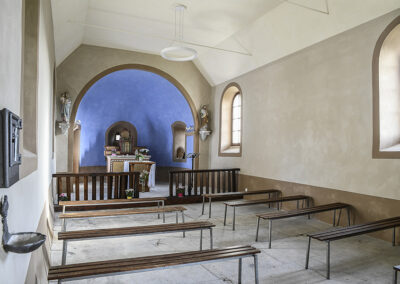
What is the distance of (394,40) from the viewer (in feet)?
15.4

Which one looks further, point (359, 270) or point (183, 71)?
point (183, 71)

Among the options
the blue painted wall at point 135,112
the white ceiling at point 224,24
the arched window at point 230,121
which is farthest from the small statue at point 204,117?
the blue painted wall at point 135,112

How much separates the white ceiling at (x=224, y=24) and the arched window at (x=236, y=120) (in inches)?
28.7

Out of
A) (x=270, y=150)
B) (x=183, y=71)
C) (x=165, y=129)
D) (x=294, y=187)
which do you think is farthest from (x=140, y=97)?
(x=294, y=187)

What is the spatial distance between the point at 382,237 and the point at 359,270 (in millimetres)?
1529

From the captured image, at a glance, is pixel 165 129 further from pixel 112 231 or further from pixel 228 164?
Result: pixel 112 231

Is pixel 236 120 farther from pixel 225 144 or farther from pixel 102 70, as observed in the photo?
pixel 102 70

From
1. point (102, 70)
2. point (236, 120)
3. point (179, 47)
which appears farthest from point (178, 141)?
point (179, 47)

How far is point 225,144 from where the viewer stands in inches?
364

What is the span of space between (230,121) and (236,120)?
25cm

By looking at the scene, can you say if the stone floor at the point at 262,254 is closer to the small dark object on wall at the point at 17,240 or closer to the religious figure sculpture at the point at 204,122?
the small dark object on wall at the point at 17,240

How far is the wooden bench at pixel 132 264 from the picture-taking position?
7.26ft

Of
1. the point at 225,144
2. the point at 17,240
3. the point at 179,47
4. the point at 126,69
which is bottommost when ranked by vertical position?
the point at 17,240

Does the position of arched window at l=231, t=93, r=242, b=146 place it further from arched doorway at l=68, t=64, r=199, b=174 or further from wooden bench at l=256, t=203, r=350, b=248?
wooden bench at l=256, t=203, r=350, b=248
